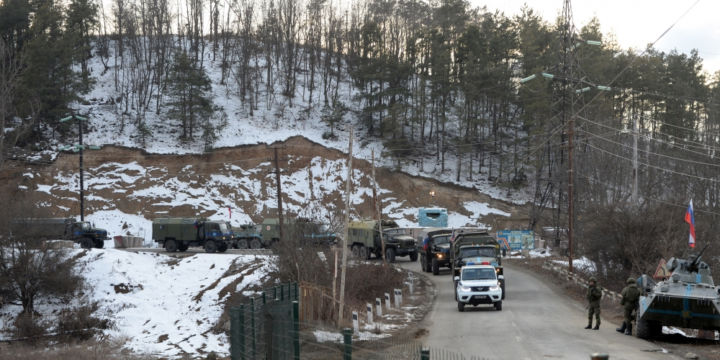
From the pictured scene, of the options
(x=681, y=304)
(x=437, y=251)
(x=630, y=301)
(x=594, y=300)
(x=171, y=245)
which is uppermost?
(x=681, y=304)

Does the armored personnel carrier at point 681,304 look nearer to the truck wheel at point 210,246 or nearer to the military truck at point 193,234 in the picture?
the truck wheel at point 210,246

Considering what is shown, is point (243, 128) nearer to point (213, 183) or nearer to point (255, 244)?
point (213, 183)

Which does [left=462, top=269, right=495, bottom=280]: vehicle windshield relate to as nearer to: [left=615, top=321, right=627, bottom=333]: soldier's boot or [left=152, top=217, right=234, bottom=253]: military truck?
[left=615, top=321, right=627, bottom=333]: soldier's boot

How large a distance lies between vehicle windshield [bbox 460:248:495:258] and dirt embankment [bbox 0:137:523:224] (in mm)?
30733

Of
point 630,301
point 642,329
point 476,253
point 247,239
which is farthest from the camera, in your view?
point 247,239

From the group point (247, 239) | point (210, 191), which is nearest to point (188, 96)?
point (210, 191)

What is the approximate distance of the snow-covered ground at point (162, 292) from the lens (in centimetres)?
3036

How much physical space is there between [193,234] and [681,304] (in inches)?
1438

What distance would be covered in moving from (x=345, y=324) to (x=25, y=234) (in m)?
24.8

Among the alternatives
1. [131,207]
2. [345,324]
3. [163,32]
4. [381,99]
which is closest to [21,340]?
[345,324]

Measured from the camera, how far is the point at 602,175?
5609cm

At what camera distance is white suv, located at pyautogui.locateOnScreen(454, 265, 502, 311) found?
23.0m

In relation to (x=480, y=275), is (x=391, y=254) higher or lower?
lower

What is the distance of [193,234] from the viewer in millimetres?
46281
